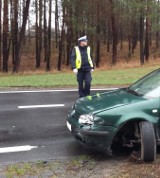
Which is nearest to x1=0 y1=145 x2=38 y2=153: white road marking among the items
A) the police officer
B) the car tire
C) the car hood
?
the car hood

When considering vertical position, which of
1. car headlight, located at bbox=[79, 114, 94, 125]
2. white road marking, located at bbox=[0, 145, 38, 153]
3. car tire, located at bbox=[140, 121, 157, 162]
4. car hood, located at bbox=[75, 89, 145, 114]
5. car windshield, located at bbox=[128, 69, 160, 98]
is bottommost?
white road marking, located at bbox=[0, 145, 38, 153]

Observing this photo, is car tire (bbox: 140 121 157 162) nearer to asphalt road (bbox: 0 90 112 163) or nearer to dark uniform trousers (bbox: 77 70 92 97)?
asphalt road (bbox: 0 90 112 163)

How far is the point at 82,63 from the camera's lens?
30.4 ft

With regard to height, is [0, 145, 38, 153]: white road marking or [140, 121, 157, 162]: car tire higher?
[140, 121, 157, 162]: car tire

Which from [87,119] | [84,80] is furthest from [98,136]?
[84,80]

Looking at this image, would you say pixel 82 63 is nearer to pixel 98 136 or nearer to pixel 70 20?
pixel 98 136

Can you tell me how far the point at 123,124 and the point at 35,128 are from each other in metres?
2.54

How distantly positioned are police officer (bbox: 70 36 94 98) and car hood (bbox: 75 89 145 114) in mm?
3251

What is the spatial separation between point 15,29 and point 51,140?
1030 inches

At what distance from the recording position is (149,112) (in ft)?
16.6

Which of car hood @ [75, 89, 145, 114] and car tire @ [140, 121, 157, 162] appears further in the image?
car hood @ [75, 89, 145, 114]

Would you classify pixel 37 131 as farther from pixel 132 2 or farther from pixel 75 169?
pixel 132 2

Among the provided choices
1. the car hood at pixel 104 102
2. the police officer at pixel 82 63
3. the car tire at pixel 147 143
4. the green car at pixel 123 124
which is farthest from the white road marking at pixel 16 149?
the police officer at pixel 82 63

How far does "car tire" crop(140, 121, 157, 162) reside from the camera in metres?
4.87
